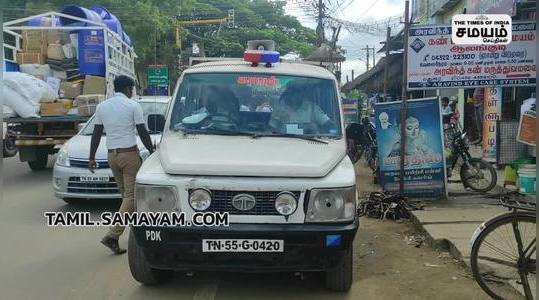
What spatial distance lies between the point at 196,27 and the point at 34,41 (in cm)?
3004

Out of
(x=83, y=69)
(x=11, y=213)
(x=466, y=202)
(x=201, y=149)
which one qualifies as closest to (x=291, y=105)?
(x=201, y=149)

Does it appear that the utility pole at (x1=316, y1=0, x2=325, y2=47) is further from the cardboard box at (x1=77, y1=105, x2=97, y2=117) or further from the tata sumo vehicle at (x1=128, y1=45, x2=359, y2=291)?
the tata sumo vehicle at (x1=128, y1=45, x2=359, y2=291)

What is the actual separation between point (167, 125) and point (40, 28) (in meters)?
8.31

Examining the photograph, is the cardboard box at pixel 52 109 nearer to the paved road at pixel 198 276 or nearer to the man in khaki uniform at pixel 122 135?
the paved road at pixel 198 276

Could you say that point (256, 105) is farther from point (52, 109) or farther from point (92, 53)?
point (92, 53)

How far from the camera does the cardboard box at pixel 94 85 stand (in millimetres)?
11781

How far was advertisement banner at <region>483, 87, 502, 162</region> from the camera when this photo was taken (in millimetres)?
10859

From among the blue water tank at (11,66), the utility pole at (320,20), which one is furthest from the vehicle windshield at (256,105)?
the utility pole at (320,20)

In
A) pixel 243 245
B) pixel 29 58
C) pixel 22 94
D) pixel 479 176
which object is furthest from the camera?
pixel 29 58

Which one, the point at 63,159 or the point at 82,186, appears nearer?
the point at 82,186

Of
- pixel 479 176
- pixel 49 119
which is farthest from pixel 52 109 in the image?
pixel 479 176

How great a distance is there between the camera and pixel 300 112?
520 centimetres

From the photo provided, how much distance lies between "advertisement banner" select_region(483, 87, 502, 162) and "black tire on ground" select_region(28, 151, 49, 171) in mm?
8728

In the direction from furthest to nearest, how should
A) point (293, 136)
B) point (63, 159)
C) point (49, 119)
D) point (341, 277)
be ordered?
point (49, 119) → point (63, 159) → point (293, 136) → point (341, 277)
